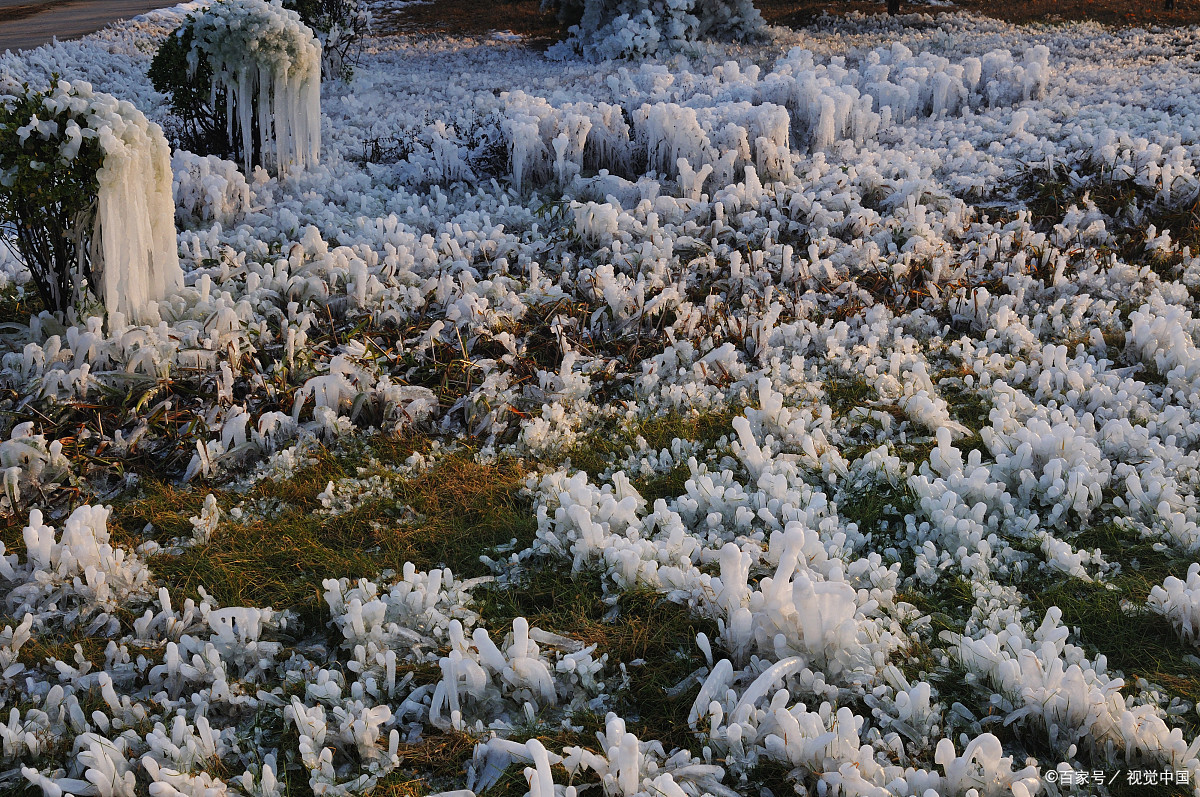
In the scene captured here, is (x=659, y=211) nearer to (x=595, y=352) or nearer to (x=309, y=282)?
(x=595, y=352)

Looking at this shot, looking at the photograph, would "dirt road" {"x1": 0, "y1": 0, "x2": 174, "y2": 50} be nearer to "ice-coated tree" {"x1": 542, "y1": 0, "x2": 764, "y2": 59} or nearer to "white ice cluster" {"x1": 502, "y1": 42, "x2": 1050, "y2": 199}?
"ice-coated tree" {"x1": 542, "y1": 0, "x2": 764, "y2": 59}

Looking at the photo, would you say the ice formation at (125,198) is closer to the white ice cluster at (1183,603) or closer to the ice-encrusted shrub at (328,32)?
the white ice cluster at (1183,603)

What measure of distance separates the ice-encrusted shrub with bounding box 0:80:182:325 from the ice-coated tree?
36.1ft

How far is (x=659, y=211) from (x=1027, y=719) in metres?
6.01

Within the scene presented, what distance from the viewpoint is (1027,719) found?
125 inches

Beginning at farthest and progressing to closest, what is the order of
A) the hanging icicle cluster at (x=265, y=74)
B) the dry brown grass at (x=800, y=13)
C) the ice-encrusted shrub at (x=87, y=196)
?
the dry brown grass at (x=800, y=13)
the hanging icicle cluster at (x=265, y=74)
the ice-encrusted shrub at (x=87, y=196)

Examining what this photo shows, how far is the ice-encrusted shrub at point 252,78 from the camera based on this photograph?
8812 mm

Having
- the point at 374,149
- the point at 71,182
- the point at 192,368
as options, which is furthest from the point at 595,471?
the point at 374,149

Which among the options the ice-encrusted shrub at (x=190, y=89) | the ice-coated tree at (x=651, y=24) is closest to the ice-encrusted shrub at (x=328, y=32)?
the ice-coated tree at (x=651, y=24)

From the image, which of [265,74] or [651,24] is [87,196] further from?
[651,24]

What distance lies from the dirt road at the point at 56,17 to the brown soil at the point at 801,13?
235 inches

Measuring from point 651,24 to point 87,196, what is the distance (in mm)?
12011

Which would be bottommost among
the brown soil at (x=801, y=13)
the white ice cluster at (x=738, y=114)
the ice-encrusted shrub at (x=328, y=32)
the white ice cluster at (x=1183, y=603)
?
the white ice cluster at (x=1183, y=603)

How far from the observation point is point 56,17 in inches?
768
